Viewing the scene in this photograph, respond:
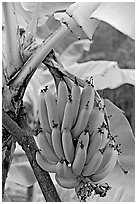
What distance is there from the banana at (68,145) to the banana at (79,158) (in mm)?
17

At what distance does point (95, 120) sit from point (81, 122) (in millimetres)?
31

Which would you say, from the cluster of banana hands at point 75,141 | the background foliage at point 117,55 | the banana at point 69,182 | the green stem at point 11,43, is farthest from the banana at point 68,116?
the background foliage at point 117,55

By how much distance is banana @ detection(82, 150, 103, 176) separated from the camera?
0.92 meters

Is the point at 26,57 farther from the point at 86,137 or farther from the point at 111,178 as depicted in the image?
the point at 111,178

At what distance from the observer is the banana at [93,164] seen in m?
0.92

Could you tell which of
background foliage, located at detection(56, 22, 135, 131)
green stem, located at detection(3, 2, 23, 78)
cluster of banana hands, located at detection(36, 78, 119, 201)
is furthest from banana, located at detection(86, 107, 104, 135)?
background foliage, located at detection(56, 22, 135, 131)

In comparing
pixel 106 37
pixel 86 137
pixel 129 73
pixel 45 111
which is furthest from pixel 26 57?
pixel 106 37

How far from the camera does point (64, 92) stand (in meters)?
0.95

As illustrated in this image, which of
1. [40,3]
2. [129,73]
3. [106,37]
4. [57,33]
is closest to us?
[57,33]

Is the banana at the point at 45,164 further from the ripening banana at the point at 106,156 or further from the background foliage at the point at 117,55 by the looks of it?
the background foliage at the point at 117,55

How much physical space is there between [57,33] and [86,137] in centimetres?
30

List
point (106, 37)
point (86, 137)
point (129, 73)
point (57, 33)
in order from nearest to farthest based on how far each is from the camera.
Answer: point (86, 137), point (57, 33), point (129, 73), point (106, 37)

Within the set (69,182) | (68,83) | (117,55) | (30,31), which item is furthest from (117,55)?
(69,182)

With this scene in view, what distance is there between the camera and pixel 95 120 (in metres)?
0.95
